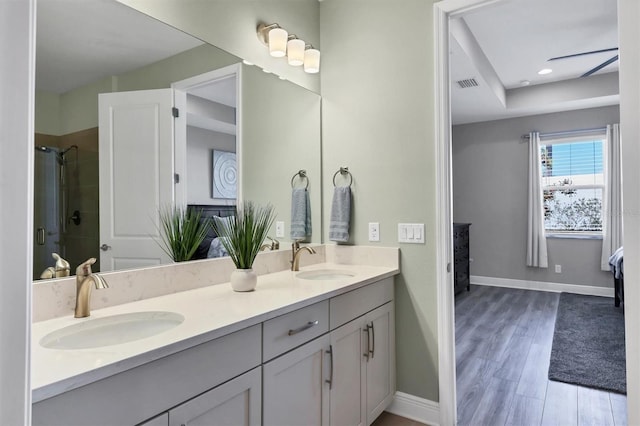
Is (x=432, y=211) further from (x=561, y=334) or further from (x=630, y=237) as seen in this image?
(x=561, y=334)

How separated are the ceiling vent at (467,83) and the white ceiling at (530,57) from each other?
A: 55 millimetres

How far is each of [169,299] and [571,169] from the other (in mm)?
5737

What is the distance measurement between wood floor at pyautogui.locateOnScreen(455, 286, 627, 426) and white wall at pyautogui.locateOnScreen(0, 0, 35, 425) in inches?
89.9

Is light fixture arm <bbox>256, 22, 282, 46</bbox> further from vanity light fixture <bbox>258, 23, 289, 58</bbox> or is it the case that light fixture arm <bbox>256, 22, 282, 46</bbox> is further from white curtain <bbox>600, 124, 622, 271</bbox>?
white curtain <bbox>600, 124, 622, 271</bbox>

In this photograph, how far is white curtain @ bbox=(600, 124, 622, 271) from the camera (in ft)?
16.0

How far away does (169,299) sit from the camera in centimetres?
149

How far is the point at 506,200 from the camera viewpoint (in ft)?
18.7

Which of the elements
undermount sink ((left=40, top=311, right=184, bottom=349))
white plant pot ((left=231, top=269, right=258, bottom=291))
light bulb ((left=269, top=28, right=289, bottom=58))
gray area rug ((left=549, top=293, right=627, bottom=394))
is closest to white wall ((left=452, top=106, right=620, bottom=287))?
gray area rug ((left=549, top=293, right=627, bottom=394))

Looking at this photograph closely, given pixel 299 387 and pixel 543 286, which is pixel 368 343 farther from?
pixel 543 286

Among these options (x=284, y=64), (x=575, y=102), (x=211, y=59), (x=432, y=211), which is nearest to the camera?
(x=211, y=59)

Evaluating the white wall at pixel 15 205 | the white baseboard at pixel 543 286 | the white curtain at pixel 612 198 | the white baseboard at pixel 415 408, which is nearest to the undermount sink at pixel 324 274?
the white baseboard at pixel 415 408

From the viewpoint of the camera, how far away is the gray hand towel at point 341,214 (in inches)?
93.9

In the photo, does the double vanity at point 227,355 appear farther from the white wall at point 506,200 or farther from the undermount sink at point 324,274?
the white wall at point 506,200

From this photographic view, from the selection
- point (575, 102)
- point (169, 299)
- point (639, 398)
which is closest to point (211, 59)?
point (169, 299)
